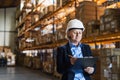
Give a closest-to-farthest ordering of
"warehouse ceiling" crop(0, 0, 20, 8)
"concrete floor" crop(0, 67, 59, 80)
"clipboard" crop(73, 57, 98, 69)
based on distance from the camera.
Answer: "clipboard" crop(73, 57, 98, 69) → "concrete floor" crop(0, 67, 59, 80) → "warehouse ceiling" crop(0, 0, 20, 8)

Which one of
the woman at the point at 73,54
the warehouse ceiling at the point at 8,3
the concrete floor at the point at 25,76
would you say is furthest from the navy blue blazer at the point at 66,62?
the warehouse ceiling at the point at 8,3

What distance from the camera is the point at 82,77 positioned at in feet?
6.67

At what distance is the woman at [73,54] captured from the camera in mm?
2035

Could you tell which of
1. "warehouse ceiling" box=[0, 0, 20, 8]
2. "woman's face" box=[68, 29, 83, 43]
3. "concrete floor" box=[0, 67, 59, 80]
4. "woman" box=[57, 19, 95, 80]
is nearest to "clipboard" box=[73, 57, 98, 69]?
"woman" box=[57, 19, 95, 80]

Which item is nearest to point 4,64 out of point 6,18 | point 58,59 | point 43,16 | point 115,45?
point 6,18

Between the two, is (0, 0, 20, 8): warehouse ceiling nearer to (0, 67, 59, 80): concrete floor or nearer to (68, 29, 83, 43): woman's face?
(0, 67, 59, 80): concrete floor

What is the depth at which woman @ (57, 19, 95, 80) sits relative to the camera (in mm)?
2035

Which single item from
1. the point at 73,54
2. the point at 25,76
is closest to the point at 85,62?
the point at 73,54

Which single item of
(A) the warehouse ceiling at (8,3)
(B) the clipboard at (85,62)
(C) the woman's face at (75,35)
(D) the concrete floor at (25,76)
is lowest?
(D) the concrete floor at (25,76)

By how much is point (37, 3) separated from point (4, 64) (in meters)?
6.55

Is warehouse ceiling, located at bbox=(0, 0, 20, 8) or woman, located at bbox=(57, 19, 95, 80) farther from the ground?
warehouse ceiling, located at bbox=(0, 0, 20, 8)

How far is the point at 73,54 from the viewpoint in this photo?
2092mm

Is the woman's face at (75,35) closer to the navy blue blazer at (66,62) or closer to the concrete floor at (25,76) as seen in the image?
the navy blue blazer at (66,62)

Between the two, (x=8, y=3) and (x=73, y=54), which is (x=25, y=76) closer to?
(x=73, y=54)
